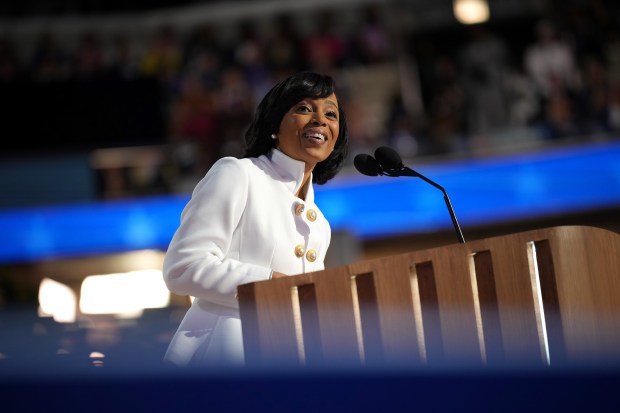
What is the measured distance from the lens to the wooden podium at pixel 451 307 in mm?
1381

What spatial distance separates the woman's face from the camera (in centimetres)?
182

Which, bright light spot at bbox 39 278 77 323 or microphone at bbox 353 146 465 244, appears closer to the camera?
microphone at bbox 353 146 465 244

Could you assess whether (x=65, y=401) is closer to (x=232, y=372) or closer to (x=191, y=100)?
(x=232, y=372)

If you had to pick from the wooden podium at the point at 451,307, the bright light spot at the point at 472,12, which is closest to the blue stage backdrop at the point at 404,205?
the bright light spot at the point at 472,12

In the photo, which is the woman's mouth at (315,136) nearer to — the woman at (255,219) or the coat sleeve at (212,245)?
the woman at (255,219)

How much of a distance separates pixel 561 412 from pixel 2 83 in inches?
287

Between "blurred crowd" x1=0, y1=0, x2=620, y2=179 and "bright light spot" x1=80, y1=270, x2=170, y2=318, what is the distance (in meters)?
0.83

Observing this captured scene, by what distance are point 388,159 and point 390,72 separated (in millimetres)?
6557

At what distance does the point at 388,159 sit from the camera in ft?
5.80

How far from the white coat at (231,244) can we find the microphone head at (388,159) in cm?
15

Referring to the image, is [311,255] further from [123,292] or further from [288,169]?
[123,292]

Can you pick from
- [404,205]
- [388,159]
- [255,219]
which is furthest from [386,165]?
[404,205]

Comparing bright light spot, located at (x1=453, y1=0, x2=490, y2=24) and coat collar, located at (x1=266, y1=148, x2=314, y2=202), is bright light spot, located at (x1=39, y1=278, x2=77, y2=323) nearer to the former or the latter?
coat collar, located at (x1=266, y1=148, x2=314, y2=202)

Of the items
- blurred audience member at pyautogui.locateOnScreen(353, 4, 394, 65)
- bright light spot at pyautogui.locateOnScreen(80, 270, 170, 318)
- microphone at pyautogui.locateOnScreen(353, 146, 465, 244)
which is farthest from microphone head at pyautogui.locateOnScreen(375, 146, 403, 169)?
blurred audience member at pyautogui.locateOnScreen(353, 4, 394, 65)
